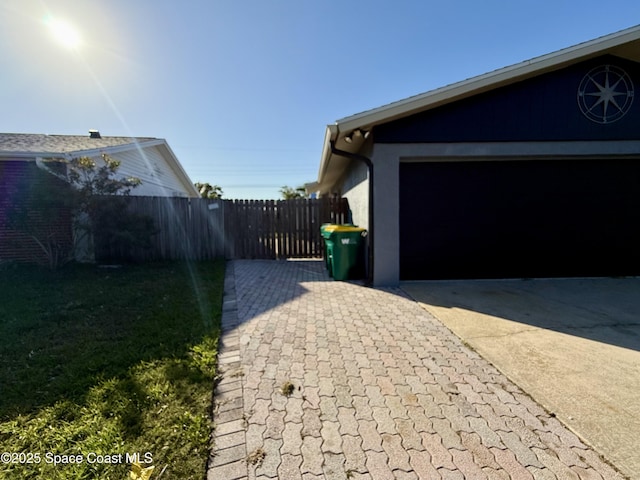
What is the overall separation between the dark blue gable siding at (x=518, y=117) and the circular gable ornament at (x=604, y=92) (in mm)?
95

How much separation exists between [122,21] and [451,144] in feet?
21.9

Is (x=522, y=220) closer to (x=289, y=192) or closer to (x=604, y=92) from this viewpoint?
(x=604, y=92)

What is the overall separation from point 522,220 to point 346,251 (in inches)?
144

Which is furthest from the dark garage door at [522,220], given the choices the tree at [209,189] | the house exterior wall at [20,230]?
the tree at [209,189]

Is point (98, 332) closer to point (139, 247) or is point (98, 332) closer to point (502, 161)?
point (139, 247)

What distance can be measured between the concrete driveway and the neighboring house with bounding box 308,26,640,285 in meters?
0.54

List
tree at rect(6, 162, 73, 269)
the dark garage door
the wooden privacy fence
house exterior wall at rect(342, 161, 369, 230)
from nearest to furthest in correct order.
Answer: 1. the dark garage door
2. house exterior wall at rect(342, 161, 369, 230)
3. tree at rect(6, 162, 73, 269)
4. the wooden privacy fence

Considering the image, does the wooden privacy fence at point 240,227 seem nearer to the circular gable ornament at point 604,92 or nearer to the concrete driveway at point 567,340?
the concrete driveway at point 567,340

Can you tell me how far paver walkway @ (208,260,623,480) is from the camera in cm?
167

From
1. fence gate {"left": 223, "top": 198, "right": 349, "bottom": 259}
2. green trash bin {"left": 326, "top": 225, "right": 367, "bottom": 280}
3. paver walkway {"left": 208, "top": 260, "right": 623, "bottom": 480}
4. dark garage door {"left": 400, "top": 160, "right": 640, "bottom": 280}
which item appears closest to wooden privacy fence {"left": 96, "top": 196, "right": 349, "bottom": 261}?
fence gate {"left": 223, "top": 198, "right": 349, "bottom": 259}

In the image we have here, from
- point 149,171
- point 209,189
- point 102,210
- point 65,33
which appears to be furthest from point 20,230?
point 209,189

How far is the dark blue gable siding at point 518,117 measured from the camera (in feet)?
17.5

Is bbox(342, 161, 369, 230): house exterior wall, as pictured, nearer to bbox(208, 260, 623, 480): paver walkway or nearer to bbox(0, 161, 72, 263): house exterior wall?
bbox(208, 260, 623, 480): paver walkway

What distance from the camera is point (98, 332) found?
351 centimetres
